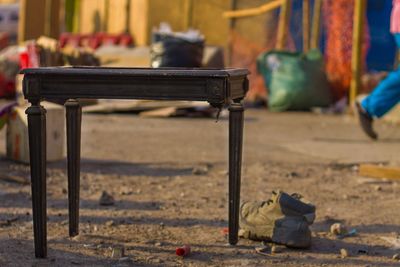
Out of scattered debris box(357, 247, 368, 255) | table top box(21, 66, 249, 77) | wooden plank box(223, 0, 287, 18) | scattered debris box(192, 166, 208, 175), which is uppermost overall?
wooden plank box(223, 0, 287, 18)

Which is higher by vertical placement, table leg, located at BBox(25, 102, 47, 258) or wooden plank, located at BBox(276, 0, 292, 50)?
wooden plank, located at BBox(276, 0, 292, 50)

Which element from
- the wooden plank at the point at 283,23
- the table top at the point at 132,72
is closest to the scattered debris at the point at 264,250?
the table top at the point at 132,72

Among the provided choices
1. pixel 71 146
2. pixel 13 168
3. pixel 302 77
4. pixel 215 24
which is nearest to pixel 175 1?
pixel 215 24

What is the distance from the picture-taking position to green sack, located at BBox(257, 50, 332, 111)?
12.6m

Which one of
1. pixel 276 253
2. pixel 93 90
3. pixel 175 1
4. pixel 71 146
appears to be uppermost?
pixel 175 1

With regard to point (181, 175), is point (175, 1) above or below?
above

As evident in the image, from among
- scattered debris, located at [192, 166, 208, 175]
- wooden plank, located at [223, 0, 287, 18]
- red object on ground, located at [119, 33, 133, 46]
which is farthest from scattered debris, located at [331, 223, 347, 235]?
red object on ground, located at [119, 33, 133, 46]

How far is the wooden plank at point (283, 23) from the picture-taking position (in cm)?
1371

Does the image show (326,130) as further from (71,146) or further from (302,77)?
(71,146)

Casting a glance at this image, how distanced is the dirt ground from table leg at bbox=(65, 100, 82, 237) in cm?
10

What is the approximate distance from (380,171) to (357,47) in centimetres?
589

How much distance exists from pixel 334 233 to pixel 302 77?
8.12 m

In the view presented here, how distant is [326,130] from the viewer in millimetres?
9984

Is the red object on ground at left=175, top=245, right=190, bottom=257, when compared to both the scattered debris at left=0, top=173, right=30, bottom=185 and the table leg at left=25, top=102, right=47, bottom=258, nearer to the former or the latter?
the table leg at left=25, top=102, right=47, bottom=258
